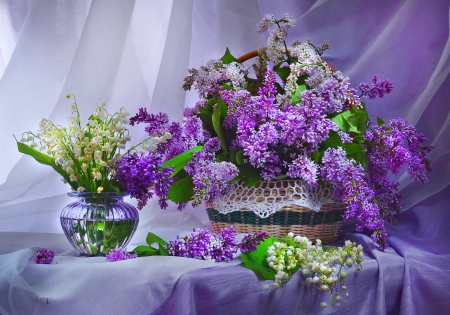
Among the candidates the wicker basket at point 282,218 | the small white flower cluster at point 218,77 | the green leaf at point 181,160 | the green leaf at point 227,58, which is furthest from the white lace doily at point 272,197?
the green leaf at point 227,58

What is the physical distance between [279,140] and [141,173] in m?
0.30

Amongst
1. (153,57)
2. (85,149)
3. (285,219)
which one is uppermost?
(153,57)

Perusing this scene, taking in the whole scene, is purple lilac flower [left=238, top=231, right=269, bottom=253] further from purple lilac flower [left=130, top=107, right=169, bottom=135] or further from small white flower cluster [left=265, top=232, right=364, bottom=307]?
purple lilac flower [left=130, top=107, right=169, bottom=135]

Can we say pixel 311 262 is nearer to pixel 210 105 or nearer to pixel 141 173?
pixel 141 173

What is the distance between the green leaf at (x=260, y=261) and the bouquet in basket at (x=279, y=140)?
6.2 inches

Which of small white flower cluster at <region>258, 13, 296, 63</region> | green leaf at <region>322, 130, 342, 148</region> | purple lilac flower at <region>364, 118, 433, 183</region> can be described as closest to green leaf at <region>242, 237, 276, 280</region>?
green leaf at <region>322, 130, 342, 148</region>

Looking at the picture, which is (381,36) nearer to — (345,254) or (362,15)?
(362,15)

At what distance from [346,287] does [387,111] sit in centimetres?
69

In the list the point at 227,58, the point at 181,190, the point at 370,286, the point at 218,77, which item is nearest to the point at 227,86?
the point at 218,77

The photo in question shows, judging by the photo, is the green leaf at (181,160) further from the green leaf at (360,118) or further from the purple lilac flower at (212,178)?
the green leaf at (360,118)

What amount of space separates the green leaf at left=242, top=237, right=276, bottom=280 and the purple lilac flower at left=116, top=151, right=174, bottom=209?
0.21 m

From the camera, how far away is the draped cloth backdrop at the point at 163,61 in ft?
4.04

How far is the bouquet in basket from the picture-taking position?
1.04 meters

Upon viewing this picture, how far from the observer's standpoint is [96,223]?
3.37ft
